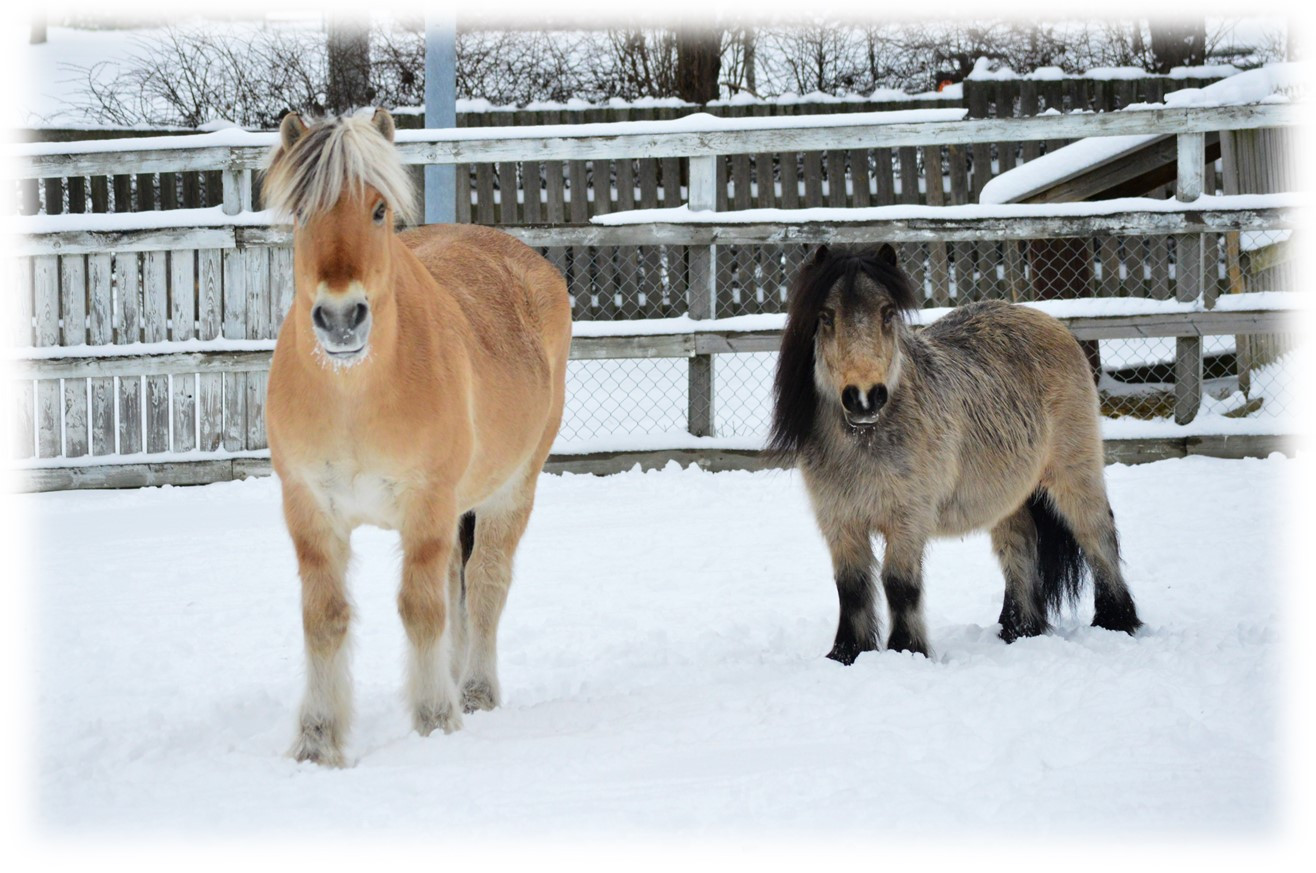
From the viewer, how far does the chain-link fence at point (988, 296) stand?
29.3ft

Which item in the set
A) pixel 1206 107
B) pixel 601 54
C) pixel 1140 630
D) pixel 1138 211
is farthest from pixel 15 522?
pixel 601 54

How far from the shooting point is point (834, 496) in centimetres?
468

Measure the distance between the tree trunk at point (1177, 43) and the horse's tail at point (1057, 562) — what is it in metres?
10.8

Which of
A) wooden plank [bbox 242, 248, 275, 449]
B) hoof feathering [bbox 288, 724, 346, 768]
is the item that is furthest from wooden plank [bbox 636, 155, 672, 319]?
hoof feathering [bbox 288, 724, 346, 768]

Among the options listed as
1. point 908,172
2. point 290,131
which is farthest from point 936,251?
point 290,131

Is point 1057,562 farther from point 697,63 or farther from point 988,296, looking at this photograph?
point 697,63

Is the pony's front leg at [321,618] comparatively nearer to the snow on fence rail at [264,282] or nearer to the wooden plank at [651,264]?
the snow on fence rail at [264,282]

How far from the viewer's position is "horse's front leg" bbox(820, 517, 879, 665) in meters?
4.57

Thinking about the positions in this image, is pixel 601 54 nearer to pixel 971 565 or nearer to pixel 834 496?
pixel 971 565

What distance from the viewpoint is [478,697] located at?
14.0ft

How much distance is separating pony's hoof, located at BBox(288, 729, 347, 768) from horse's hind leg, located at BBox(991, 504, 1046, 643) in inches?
108

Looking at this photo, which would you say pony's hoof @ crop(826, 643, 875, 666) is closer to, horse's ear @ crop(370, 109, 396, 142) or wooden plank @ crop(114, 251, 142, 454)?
horse's ear @ crop(370, 109, 396, 142)

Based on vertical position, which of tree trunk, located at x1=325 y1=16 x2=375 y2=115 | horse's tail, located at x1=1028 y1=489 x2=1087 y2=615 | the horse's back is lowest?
horse's tail, located at x1=1028 y1=489 x2=1087 y2=615

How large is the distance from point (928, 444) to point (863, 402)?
0.53 m
